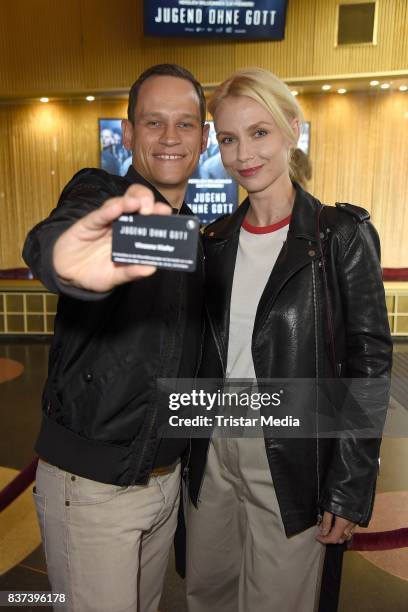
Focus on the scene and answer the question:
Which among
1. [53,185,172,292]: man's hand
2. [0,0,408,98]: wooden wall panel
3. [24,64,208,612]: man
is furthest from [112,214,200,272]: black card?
[0,0,408,98]: wooden wall panel

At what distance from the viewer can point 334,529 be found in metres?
1.42

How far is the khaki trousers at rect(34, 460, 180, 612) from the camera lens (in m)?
1.28

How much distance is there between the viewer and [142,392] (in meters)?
1.28

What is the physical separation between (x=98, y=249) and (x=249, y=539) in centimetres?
116

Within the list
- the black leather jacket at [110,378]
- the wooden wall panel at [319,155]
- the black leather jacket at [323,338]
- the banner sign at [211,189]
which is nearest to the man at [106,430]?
the black leather jacket at [110,378]

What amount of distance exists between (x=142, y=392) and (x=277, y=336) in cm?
43

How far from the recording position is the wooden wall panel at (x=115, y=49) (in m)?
6.46

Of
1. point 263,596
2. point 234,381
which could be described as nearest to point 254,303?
point 234,381

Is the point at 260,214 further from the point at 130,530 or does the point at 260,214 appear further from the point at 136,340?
the point at 130,530

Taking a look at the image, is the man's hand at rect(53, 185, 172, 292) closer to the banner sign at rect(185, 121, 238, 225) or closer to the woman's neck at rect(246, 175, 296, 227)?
the woman's neck at rect(246, 175, 296, 227)

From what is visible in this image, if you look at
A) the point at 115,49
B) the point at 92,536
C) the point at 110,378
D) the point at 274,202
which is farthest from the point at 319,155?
the point at 92,536

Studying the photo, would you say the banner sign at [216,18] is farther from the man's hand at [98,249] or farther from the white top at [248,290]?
the man's hand at [98,249]

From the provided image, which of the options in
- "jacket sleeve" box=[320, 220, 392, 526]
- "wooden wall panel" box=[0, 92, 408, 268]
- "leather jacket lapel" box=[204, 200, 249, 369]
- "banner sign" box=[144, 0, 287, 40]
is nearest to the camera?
"jacket sleeve" box=[320, 220, 392, 526]

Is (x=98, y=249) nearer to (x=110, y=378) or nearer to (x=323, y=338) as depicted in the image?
(x=110, y=378)
